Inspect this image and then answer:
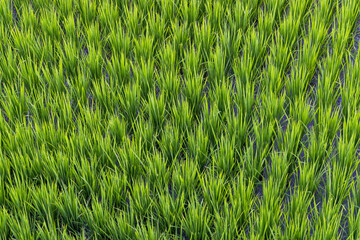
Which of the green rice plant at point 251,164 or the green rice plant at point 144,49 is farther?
the green rice plant at point 144,49

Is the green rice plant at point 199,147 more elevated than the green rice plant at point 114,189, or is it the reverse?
the green rice plant at point 199,147

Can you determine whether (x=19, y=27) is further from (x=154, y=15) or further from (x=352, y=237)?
(x=352, y=237)

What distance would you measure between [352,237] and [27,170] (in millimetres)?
1112

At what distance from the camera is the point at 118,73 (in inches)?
79.3

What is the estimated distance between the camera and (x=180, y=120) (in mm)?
1793

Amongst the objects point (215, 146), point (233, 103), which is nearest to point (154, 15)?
point (233, 103)

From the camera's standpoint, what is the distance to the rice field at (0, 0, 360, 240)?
1.55 metres

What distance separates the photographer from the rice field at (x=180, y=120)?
1546 mm

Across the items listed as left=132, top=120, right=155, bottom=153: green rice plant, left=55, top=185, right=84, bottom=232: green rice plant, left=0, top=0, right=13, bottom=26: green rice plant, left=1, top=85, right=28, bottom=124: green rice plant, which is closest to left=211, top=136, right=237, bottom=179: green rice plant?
left=132, top=120, right=155, bottom=153: green rice plant

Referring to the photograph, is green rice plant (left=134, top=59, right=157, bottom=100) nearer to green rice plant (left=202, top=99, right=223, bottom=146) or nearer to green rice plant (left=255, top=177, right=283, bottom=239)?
green rice plant (left=202, top=99, right=223, bottom=146)

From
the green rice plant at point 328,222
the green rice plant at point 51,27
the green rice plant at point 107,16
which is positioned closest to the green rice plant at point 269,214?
the green rice plant at point 328,222

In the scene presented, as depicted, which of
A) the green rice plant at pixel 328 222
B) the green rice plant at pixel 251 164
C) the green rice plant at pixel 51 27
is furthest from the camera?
the green rice plant at pixel 51 27

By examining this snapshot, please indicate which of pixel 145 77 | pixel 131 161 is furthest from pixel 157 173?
pixel 145 77

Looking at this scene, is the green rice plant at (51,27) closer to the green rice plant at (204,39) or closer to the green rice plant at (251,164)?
the green rice plant at (204,39)
